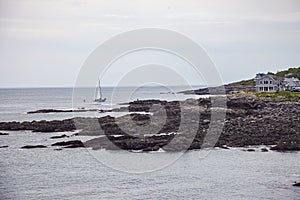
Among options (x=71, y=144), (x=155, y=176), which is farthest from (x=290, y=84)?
(x=155, y=176)

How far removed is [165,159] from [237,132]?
13559mm

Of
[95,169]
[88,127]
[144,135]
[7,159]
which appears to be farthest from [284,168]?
[88,127]

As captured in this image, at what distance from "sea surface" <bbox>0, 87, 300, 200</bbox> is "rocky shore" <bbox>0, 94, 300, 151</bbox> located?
2.54 metres

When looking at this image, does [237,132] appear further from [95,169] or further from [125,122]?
[95,169]

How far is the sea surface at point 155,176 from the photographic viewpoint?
31.0 metres

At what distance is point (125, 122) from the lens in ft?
199

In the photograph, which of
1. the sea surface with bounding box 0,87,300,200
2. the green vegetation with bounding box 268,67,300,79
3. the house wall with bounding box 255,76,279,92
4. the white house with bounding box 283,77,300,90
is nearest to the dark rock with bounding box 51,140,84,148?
the sea surface with bounding box 0,87,300,200

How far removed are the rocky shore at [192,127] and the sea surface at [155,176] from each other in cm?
254

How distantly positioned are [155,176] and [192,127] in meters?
18.7

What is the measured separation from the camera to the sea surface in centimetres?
3095

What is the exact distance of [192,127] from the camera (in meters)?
54.2

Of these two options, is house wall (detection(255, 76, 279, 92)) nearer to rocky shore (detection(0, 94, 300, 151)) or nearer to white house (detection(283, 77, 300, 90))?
white house (detection(283, 77, 300, 90))

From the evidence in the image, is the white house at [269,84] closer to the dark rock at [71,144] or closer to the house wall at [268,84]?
the house wall at [268,84]

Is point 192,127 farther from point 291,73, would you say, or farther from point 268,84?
point 291,73
